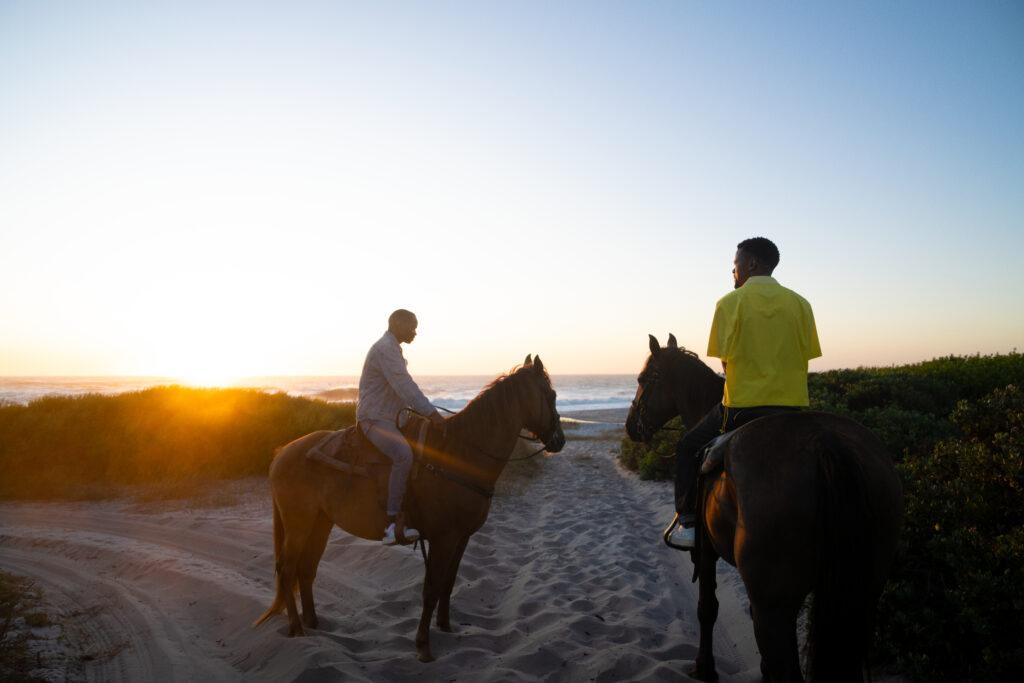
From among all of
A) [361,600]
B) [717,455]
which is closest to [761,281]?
[717,455]

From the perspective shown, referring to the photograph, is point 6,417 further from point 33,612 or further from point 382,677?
point 382,677

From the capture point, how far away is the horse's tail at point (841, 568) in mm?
2500

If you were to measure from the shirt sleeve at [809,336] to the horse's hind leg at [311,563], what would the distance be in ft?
14.6

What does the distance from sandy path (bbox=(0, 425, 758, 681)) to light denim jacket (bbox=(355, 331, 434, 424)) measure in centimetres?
198

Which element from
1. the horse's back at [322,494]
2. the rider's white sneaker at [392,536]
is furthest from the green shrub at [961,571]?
the horse's back at [322,494]

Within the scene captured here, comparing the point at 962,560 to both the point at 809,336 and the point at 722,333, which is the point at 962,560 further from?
the point at 722,333

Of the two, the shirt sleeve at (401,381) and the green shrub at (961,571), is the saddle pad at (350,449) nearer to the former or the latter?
Answer: the shirt sleeve at (401,381)

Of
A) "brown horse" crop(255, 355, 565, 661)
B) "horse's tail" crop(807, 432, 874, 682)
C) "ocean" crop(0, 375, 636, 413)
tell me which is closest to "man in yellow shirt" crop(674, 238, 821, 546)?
"horse's tail" crop(807, 432, 874, 682)

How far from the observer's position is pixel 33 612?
4891 mm

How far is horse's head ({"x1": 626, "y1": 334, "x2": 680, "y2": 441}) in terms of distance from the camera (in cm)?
487

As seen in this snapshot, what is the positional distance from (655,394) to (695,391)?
0.37 meters

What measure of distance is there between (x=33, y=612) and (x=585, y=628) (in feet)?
16.8

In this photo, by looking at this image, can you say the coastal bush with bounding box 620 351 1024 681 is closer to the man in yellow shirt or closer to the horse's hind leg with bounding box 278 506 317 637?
the man in yellow shirt

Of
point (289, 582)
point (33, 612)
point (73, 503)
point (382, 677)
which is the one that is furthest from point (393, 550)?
point (73, 503)
